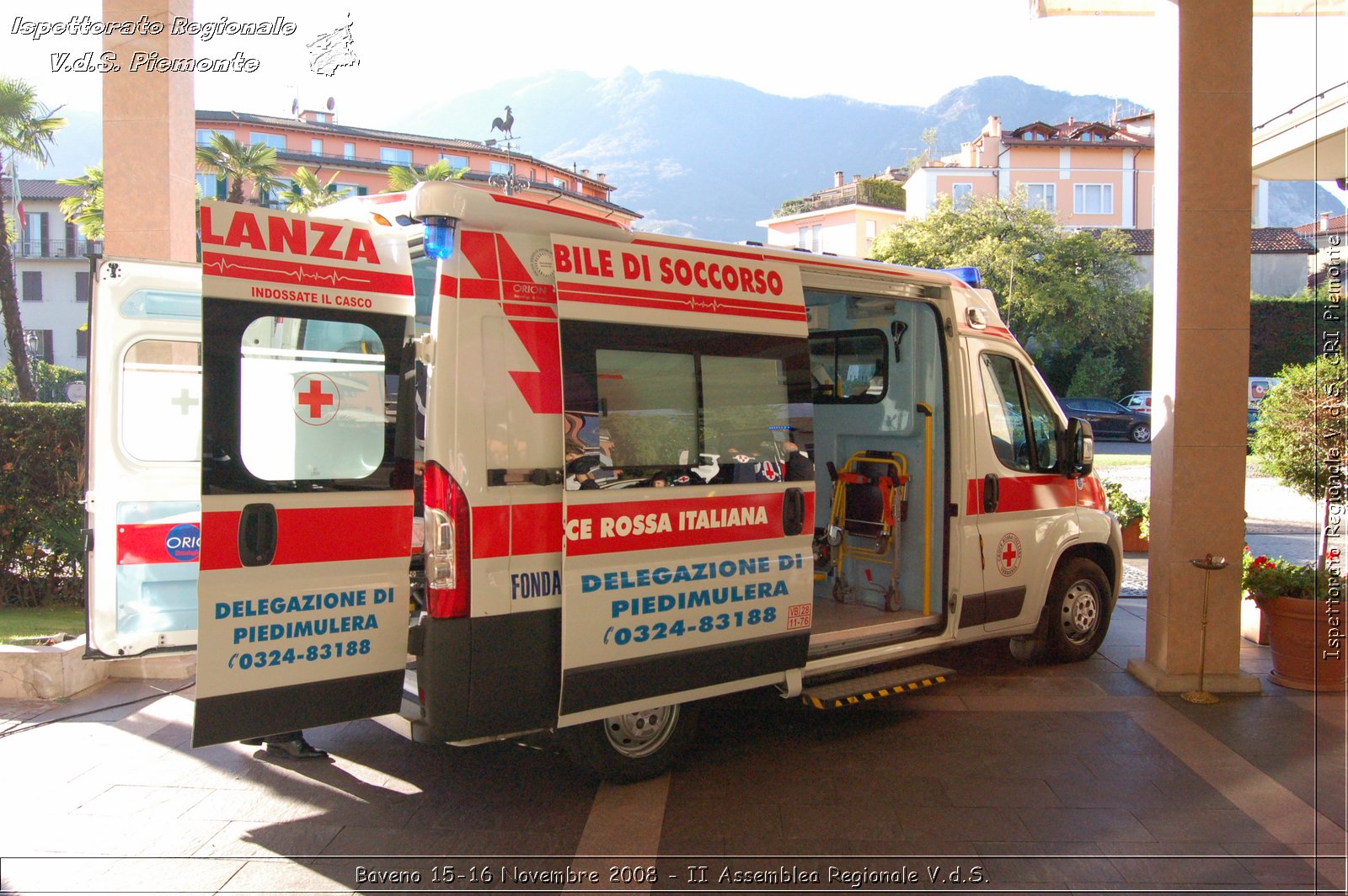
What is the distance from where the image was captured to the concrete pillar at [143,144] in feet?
21.2

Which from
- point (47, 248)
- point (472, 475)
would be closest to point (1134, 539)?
point (472, 475)

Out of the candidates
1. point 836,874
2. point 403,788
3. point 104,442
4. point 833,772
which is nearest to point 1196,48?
point 833,772

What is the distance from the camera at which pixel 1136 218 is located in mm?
49156

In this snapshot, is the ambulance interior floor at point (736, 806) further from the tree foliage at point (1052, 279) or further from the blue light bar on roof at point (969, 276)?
the tree foliage at point (1052, 279)

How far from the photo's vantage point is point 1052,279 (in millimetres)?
32312

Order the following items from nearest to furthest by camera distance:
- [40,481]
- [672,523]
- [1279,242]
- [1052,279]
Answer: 1. [672,523]
2. [40,481]
3. [1052,279]
4. [1279,242]

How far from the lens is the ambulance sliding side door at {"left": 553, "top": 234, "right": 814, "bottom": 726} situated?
396 centimetres

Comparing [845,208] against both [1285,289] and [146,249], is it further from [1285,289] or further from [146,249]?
[146,249]

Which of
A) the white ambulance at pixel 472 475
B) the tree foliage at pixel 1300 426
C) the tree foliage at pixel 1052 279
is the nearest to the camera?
the white ambulance at pixel 472 475

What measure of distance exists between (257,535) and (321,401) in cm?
62

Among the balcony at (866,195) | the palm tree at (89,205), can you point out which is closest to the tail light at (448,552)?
the palm tree at (89,205)

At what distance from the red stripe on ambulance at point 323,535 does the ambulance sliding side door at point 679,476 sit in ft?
2.27

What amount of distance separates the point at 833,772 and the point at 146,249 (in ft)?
18.5

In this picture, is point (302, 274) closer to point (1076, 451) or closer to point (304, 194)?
point (1076, 451)
